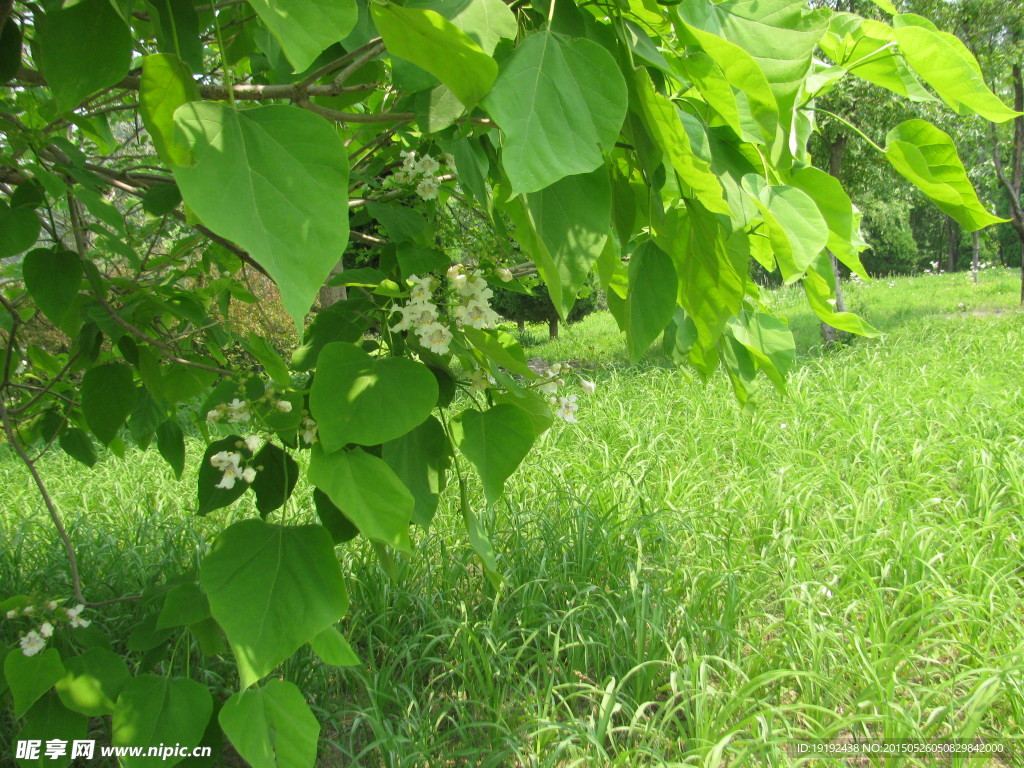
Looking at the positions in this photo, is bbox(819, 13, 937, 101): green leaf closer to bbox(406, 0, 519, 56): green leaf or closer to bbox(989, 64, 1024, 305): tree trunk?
bbox(406, 0, 519, 56): green leaf

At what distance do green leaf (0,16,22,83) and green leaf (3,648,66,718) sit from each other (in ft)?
2.61

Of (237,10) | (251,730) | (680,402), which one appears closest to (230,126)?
(251,730)

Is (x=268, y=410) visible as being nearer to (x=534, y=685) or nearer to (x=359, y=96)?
(x=359, y=96)

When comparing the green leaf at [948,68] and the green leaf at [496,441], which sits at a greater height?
the green leaf at [948,68]

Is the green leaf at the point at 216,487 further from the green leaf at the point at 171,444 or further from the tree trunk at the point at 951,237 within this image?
the tree trunk at the point at 951,237

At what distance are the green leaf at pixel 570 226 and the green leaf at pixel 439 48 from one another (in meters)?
0.09

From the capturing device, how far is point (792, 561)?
7.70 feet

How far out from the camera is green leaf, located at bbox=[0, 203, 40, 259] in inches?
39.9

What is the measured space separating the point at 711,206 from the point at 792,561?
219 cm

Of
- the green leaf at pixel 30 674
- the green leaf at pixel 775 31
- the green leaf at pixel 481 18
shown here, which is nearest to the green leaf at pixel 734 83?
the green leaf at pixel 775 31

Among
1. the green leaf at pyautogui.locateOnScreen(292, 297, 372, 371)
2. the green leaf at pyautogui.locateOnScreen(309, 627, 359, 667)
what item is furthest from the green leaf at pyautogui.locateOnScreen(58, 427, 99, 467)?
the green leaf at pyautogui.locateOnScreen(309, 627, 359, 667)

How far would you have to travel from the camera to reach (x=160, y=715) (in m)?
0.88

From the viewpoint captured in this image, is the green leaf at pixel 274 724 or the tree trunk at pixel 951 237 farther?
the tree trunk at pixel 951 237

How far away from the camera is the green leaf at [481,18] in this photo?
1.47 feet
